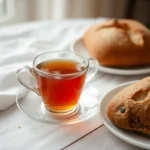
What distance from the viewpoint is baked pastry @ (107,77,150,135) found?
602 mm

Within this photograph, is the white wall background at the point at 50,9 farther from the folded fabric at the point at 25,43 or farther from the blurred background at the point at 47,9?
the folded fabric at the point at 25,43

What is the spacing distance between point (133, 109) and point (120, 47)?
1.04 ft

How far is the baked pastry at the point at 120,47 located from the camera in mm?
892

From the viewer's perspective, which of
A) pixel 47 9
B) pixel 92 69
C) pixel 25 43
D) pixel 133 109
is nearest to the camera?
pixel 133 109

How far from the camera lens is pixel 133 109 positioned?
610mm

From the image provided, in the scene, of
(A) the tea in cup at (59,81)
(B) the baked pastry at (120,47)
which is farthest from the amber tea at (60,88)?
(B) the baked pastry at (120,47)

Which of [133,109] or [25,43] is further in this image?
[25,43]

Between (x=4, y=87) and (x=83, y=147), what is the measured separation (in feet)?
A: 0.88

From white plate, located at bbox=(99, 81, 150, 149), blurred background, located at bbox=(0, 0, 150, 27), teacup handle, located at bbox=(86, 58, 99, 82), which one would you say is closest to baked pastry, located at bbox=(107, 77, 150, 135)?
white plate, located at bbox=(99, 81, 150, 149)

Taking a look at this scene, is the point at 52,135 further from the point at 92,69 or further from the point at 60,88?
the point at 92,69

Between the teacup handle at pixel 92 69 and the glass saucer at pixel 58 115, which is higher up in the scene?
the teacup handle at pixel 92 69

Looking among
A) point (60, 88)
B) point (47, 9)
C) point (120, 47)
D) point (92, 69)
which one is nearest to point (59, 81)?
point (60, 88)

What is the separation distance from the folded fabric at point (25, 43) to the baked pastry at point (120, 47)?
0.12 meters

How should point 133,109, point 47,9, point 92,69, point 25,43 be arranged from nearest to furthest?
point 133,109 → point 92,69 → point 25,43 → point 47,9
